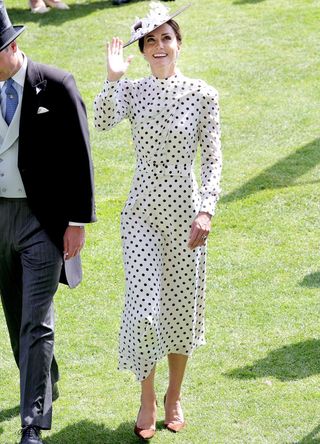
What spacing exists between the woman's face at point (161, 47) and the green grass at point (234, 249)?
74.1 inches

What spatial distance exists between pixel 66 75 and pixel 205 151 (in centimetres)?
77

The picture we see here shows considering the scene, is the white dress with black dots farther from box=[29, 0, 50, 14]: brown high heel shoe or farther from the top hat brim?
box=[29, 0, 50, 14]: brown high heel shoe

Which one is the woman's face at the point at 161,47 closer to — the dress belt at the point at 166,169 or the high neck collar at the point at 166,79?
the high neck collar at the point at 166,79

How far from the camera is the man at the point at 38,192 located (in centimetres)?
590

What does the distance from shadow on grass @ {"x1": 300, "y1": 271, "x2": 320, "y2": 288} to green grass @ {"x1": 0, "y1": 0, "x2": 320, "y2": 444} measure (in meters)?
0.01

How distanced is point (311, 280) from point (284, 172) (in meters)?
2.33

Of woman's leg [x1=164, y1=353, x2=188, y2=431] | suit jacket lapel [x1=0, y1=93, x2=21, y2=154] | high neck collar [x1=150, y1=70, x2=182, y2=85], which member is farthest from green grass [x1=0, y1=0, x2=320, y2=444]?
high neck collar [x1=150, y1=70, x2=182, y2=85]

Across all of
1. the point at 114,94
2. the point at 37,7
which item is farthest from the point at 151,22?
the point at 37,7

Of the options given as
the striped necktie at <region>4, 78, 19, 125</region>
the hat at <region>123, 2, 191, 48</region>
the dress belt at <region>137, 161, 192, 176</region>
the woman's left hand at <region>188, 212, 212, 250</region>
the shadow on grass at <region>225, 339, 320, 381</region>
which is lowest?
the shadow on grass at <region>225, 339, 320, 381</region>

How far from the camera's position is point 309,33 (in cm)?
1444

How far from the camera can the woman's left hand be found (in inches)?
234

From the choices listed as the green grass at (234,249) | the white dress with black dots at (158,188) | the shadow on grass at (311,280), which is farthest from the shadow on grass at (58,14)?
the white dress with black dots at (158,188)

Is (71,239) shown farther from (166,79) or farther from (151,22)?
(151,22)

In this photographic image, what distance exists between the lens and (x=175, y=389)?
21.1 ft
